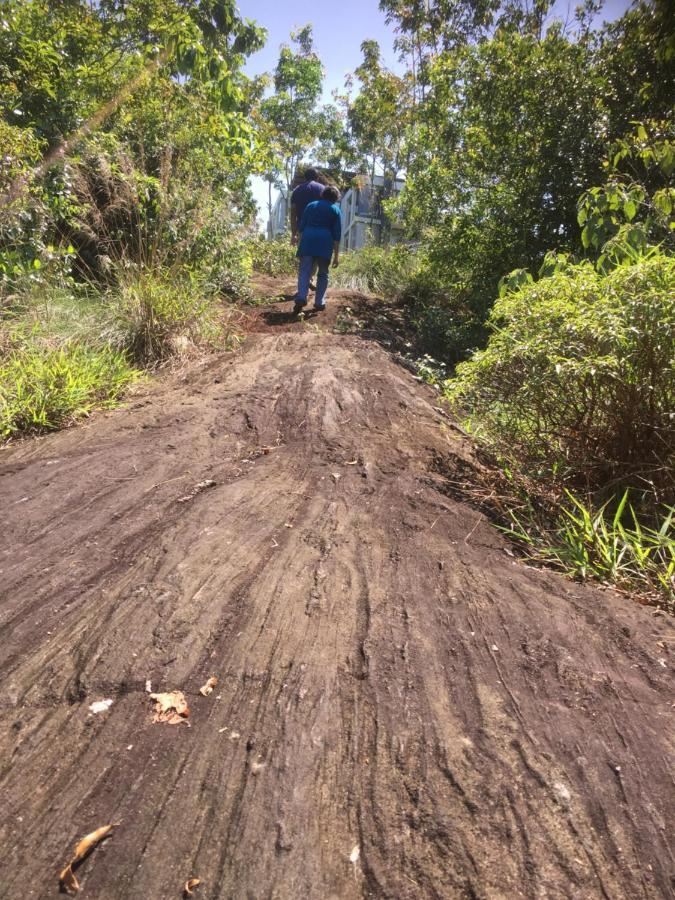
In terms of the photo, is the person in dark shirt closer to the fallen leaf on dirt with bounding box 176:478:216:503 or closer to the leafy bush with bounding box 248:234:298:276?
the leafy bush with bounding box 248:234:298:276

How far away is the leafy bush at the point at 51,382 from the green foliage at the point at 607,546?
10.2ft

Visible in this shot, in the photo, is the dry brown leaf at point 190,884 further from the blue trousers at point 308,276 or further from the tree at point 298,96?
the tree at point 298,96

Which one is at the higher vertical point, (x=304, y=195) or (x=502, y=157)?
(x=502, y=157)

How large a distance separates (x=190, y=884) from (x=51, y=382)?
3.56 metres

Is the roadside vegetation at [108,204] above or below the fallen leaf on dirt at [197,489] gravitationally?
above

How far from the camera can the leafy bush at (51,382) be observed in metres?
3.65

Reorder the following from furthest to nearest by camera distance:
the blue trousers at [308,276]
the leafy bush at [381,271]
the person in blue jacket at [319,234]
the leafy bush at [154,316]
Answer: the leafy bush at [381,271], the blue trousers at [308,276], the person in blue jacket at [319,234], the leafy bush at [154,316]

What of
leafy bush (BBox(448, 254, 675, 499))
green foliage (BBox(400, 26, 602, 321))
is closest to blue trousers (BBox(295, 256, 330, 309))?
green foliage (BBox(400, 26, 602, 321))

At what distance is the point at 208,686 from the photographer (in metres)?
1.55

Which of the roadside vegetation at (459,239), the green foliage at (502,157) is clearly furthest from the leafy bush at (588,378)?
the green foliage at (502,157)

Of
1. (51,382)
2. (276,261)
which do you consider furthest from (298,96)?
(51,382)

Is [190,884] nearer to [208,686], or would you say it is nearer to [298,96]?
[208,686]

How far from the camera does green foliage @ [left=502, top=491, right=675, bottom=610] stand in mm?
2238

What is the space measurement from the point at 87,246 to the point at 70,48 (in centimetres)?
253
